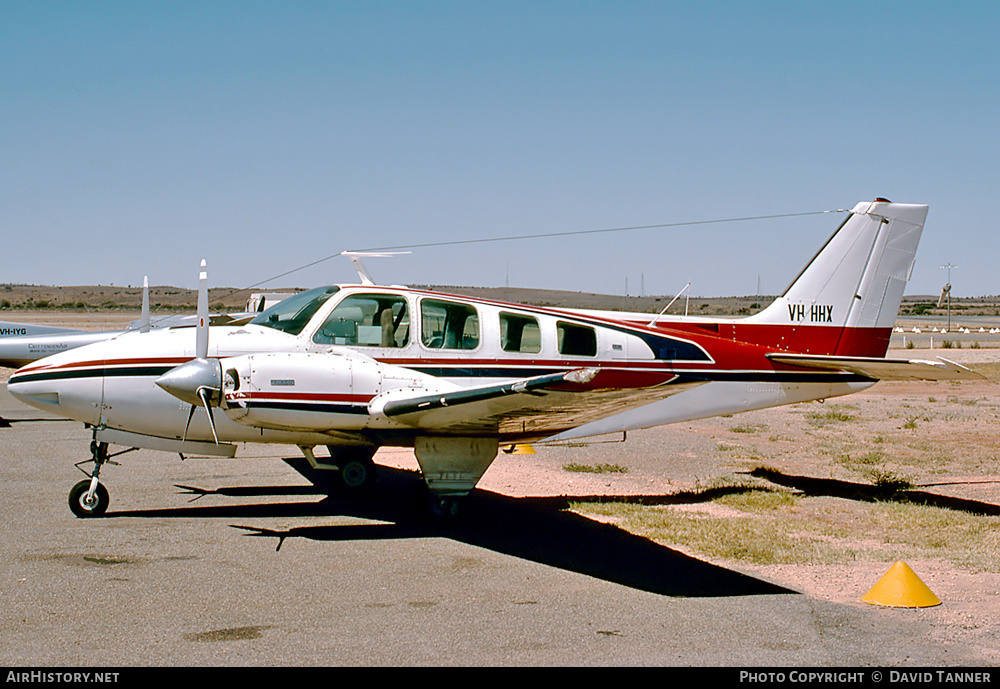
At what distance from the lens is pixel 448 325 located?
10.4 meters

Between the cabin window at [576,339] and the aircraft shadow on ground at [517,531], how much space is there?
6.56 ft

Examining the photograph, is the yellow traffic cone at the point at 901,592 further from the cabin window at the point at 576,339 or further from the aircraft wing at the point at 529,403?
the cabin window at the point at 576,339

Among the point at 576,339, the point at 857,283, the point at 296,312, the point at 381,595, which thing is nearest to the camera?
the point at 381,595

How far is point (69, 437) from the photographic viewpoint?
16875 mm

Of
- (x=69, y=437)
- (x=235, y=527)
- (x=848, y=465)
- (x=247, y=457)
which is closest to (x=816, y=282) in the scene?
(x=848, y=465)

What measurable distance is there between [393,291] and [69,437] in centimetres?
992

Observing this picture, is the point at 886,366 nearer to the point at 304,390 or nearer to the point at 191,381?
the point at 304,390

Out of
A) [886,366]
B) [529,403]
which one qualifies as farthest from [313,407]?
[886,366]

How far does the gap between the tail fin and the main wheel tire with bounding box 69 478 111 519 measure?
8.87 meters

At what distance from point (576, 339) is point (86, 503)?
5.93 meters

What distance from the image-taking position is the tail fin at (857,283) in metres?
12.5

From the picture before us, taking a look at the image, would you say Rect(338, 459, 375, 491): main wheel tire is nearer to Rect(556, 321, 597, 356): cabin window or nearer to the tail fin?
Rect(556, 321, 597, 356): cabin window

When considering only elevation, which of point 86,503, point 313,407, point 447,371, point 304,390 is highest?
point 447,371

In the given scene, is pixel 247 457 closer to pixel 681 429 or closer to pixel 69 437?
pixel 69 437
